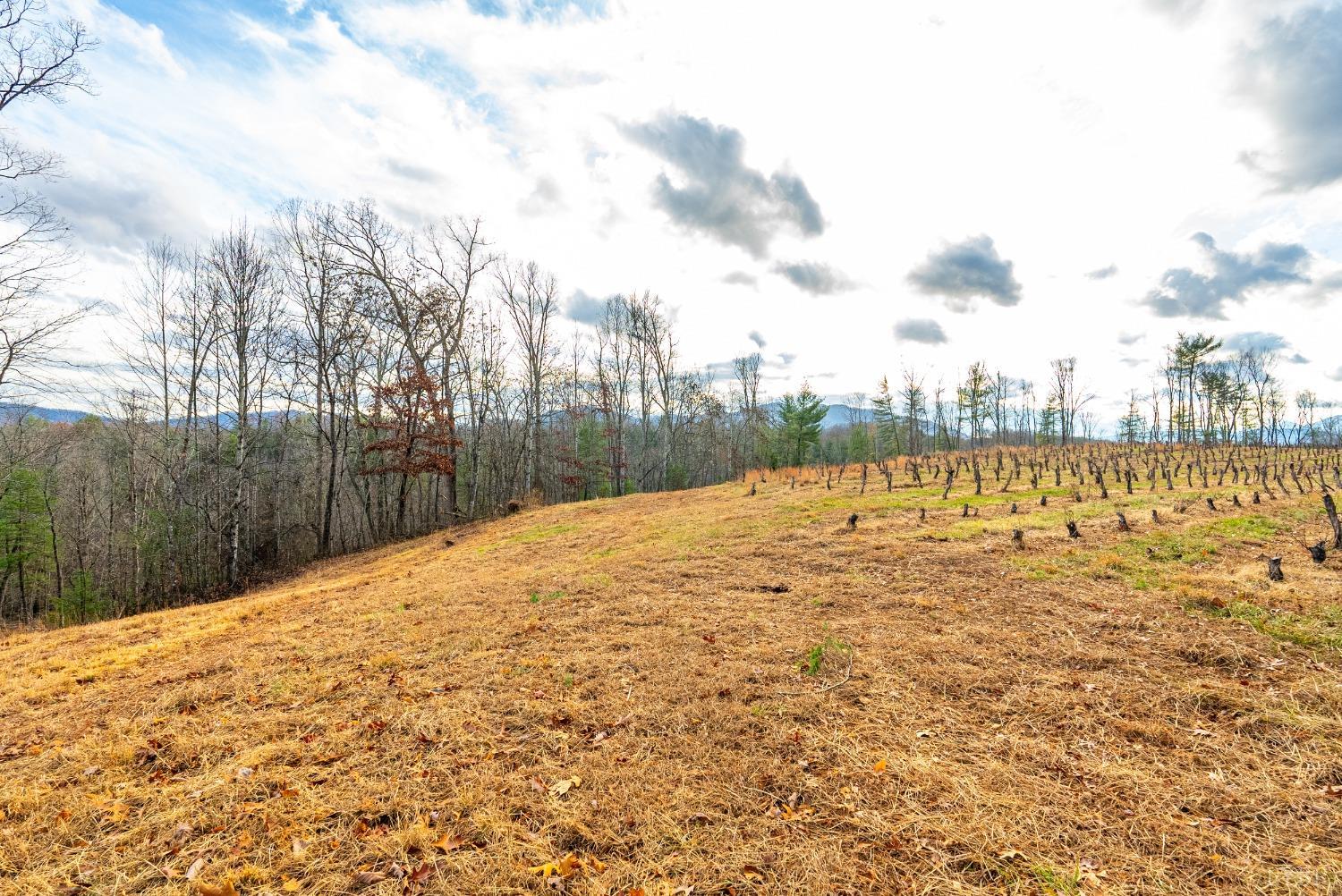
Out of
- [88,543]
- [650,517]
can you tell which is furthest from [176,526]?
[650,517]

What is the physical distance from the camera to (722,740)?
387 centimetres

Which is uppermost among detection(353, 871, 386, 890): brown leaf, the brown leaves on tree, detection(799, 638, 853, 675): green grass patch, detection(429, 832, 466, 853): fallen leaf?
the brown leaves on tree

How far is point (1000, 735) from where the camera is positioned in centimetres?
379

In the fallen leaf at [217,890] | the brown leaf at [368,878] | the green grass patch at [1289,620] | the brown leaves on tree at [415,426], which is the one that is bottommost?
the brown leaf at [368,878]

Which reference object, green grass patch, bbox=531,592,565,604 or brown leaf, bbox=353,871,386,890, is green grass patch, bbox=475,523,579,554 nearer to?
green grass patch, bbox=531,592,565,604

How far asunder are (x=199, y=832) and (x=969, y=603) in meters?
7.93

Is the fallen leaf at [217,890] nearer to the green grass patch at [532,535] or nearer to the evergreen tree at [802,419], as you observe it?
the green grass patch at [532,535]

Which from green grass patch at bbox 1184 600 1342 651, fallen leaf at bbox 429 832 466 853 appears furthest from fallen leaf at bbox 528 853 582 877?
green grass patch at bbox 1184 600 1342 651

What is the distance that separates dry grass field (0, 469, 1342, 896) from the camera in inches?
106

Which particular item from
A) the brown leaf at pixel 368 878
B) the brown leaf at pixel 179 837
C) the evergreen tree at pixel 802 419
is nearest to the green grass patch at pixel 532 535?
the brown leaf at pixel 179 837

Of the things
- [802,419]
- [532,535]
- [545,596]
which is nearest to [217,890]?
[545,596]

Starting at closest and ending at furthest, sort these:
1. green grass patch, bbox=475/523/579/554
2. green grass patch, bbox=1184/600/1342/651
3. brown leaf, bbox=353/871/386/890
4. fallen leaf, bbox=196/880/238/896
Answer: fallen leaf, bbox=196/880/238/896, brown leaf, bbox=353/871/386/890, green grass patch, bbox=1184/600/1342/651, green grass patch, bbox=475/523/579/554

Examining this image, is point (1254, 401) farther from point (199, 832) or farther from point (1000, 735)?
point (199, 832)

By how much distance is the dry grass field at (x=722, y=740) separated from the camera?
2.70 meters
